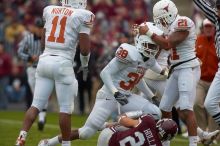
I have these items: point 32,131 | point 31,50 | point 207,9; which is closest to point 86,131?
point 207,9

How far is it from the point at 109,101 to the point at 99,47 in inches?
375

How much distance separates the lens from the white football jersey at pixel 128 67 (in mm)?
8281

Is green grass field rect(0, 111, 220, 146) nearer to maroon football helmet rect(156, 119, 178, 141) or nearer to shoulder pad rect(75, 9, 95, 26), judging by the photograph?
shoulder pad rect(75, 9, 95, 26)

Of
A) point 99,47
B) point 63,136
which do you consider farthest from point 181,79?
point 99,47

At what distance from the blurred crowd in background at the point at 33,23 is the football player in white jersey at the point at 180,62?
6.54 metres

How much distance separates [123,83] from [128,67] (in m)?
0.20

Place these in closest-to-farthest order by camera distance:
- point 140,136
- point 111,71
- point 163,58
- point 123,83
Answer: point 140,136 → point 111,71 → point 123,83 → point 163,58

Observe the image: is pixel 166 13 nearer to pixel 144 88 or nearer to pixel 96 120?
pixel 144 88

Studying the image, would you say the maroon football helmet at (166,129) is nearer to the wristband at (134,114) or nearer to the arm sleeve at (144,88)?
the wristband at (134,114)

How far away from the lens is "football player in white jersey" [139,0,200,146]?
8.85 meters

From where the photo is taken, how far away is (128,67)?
331 inches

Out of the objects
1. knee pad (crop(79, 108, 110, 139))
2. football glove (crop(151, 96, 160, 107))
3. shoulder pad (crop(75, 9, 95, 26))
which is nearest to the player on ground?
knee pad (crop(79, 108, 110, 139))

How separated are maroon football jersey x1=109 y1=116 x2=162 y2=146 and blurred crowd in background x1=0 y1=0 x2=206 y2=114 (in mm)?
8257

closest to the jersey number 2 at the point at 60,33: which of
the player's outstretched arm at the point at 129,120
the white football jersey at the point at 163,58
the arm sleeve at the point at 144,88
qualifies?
the arm sleeve at the point at 144,88
